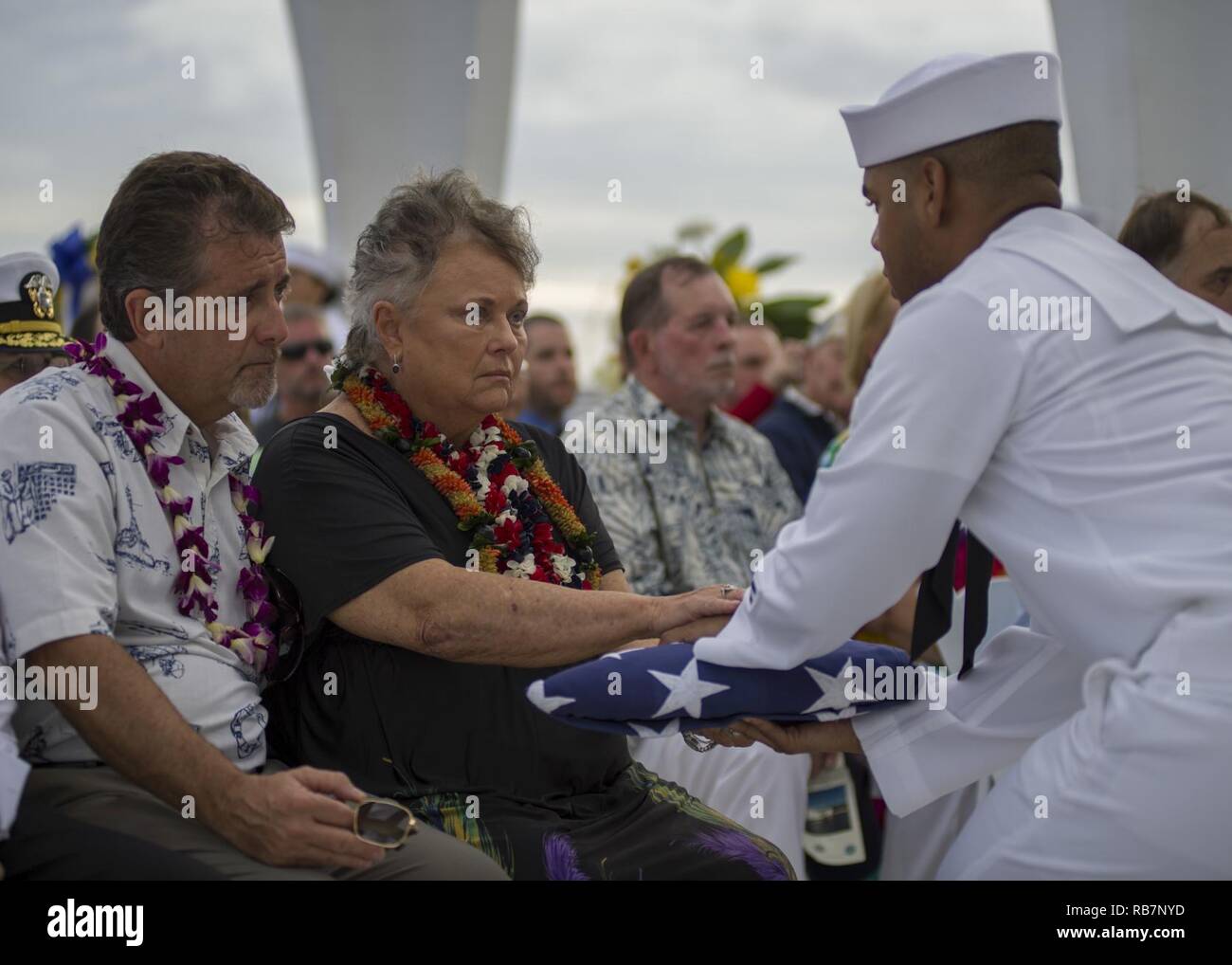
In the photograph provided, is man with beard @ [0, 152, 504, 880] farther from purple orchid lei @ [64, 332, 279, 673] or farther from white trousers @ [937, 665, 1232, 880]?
white trousers @ [937, 665, 1232, 880]

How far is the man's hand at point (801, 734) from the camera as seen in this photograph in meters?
2.59

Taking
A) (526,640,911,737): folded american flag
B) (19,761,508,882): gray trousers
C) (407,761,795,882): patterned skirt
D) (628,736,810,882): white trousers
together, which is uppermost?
(526,640,911,737): folded american flag

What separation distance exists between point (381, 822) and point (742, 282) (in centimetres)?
829

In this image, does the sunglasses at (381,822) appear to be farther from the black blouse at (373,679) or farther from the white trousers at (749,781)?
the white trousers at (749,781)

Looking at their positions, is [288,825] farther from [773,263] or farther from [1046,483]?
[773,263]

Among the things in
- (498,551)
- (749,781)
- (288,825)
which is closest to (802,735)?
(498,551)

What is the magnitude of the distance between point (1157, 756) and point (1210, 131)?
34.4 feet

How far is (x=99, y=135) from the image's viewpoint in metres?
6.63

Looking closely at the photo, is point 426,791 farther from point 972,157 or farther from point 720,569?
point 720,569

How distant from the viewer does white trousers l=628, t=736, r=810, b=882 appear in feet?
14.2

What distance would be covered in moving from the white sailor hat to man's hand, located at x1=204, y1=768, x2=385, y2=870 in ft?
4.83

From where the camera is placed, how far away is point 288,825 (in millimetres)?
2307

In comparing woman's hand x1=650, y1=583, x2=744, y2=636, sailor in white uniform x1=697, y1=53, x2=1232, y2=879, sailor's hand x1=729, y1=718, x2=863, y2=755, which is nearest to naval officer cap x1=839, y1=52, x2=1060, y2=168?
sailor in white uniform x1=697, y1=53, x2=1232, y2=879
